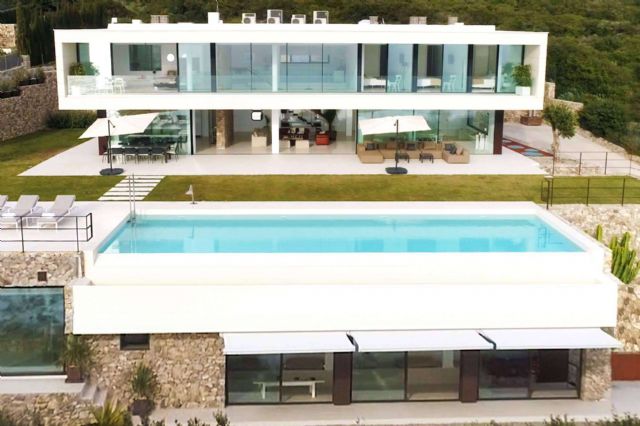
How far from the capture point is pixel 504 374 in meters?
20.1

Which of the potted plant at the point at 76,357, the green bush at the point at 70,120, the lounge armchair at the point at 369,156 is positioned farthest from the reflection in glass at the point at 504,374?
the green bush at the point at 70,120

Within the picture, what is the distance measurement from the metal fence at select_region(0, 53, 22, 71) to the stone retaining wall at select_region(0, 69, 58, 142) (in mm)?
2401

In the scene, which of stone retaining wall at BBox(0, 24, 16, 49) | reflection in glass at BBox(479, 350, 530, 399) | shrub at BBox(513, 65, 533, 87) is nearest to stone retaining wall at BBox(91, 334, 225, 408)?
reflection in glass at BBox(479, 350, 530, 399)

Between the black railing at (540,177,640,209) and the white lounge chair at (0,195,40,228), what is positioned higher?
the white lounge chair at (0,195,40,228)

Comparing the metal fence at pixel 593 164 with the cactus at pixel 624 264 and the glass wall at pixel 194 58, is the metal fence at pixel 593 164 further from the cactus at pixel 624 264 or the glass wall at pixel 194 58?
the glass wall at pixel 194 58

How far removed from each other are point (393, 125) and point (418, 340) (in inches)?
620

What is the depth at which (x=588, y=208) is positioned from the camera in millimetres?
27688

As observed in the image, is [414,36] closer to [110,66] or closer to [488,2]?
[110,66]

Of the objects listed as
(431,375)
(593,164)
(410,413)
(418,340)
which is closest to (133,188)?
(431,375)

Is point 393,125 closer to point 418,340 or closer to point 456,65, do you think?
point 456,65

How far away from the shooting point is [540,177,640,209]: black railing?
1140 inches

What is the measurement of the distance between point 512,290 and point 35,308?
11406 millimetres

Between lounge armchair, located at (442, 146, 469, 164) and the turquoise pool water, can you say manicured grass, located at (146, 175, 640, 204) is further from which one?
the turquoise pool water

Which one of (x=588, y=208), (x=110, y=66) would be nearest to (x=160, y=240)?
(x=588, y=208)
